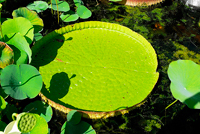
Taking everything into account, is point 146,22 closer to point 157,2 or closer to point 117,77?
point 157,2

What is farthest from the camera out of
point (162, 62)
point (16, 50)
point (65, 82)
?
point (162, 62)

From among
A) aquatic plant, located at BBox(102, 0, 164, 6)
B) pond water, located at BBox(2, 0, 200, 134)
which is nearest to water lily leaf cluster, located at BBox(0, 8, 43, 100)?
pond water, located at BBox(2, 0, 200, 134)

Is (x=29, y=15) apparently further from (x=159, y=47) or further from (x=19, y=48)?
(x=159, y=47)

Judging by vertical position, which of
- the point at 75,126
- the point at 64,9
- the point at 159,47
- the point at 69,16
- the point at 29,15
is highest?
the point at 29,15

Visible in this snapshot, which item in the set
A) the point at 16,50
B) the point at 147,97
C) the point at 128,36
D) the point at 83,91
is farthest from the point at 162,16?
the point at 16,50

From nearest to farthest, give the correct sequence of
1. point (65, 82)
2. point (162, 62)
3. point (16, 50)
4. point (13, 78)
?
1. point (13, 78)
2. point (16, 50)
3. point (65, 82)
4. point (162, 62)

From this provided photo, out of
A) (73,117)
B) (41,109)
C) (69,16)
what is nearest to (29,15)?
(69,16)

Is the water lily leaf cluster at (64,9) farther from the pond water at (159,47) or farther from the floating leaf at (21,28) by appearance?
the floating leaf at (21,28)
